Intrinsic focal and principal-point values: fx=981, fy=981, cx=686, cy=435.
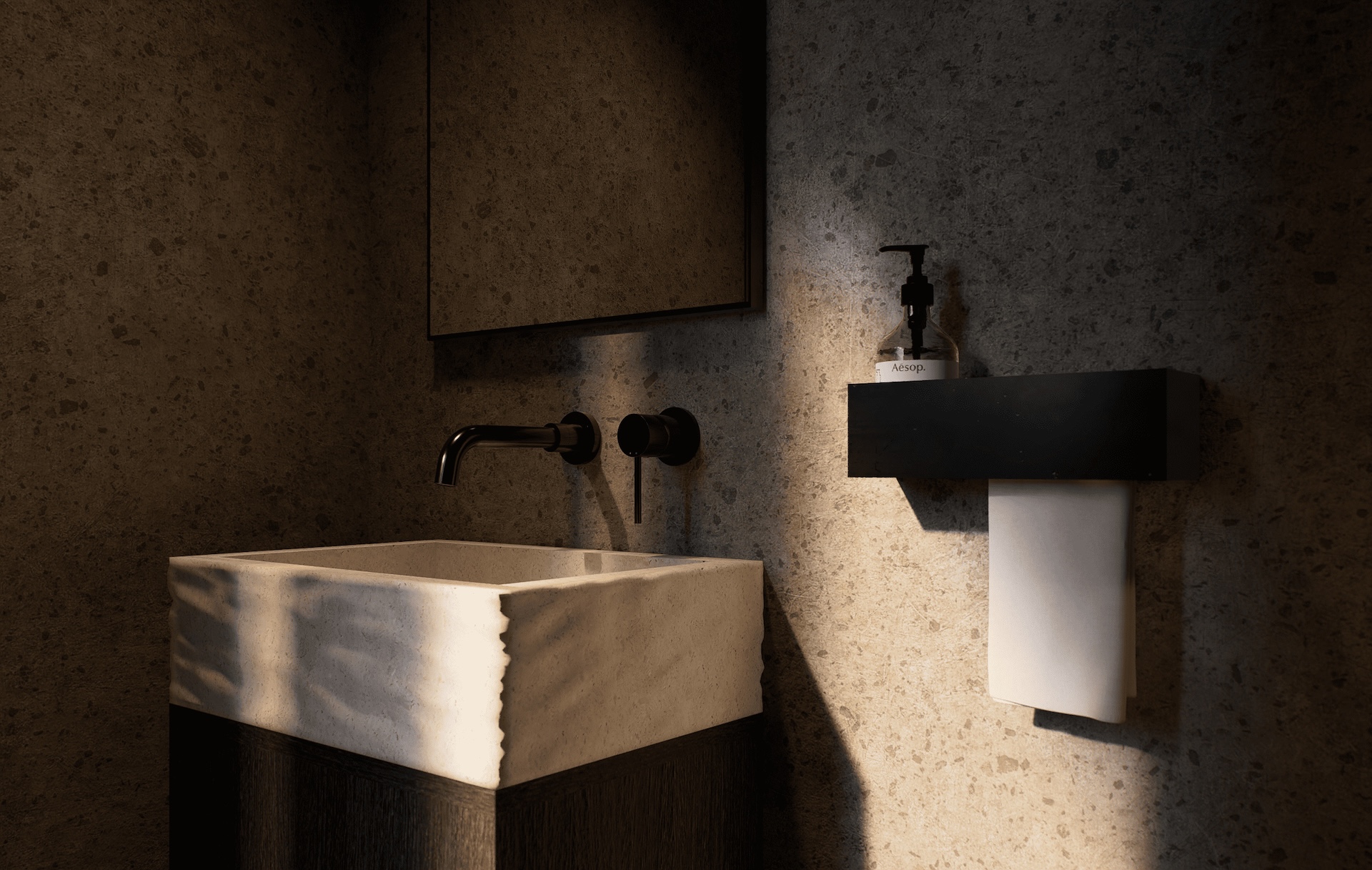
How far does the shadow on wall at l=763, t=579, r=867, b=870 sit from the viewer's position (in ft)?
3.63

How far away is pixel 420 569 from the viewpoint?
1.46 meters

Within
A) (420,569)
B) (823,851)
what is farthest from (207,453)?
(823,851)

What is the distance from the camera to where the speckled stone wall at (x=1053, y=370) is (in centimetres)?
84

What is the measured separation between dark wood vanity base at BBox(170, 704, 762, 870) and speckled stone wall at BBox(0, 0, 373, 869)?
0.21 m

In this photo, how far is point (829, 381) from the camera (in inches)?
44.4

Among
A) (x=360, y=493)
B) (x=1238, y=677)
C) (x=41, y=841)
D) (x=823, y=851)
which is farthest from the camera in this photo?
(x=360, y=493)

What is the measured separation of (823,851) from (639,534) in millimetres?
447

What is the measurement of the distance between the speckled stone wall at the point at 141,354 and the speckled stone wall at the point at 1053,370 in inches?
21.9

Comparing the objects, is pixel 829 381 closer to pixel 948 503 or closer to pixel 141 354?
pixel 948 503

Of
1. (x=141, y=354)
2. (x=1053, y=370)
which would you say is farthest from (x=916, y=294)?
(x=141, y=354)

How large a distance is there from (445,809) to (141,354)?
86cm

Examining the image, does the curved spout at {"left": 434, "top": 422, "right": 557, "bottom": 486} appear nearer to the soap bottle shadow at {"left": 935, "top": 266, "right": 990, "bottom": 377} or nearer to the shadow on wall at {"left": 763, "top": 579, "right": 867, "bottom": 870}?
the shadow on wall at {"left": 763, "top": 579, "right": 867, "bottom": 870}

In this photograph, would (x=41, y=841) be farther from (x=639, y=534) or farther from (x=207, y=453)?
(x=639, y=534)

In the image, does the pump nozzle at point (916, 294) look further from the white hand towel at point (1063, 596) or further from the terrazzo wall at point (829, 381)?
the white hand towel at point (1063, 596)
